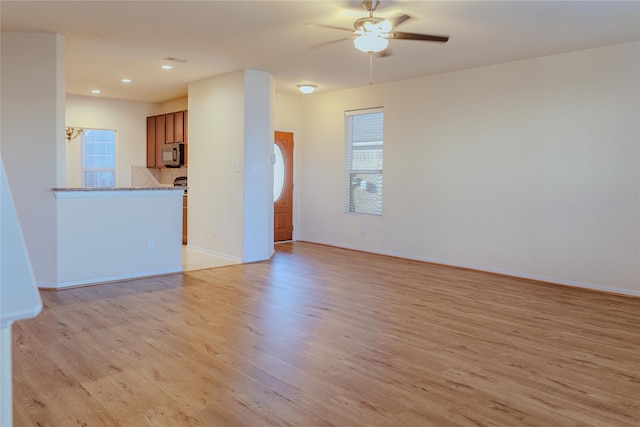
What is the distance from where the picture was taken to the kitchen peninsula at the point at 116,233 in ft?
15.6

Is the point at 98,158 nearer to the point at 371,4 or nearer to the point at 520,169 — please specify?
the point at 371,4

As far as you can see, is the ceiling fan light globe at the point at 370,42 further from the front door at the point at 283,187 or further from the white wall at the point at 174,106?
the white wall at the point at 174,106

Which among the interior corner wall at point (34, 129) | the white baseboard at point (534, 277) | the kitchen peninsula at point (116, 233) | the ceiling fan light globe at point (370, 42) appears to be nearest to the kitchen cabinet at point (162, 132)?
the kitchen peninsula at point (116, 233)

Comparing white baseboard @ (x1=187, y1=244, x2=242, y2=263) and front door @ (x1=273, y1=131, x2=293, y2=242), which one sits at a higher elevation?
front door @ (x1=273, y1=131, x2=293, y2=242)

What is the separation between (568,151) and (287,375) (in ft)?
13.4

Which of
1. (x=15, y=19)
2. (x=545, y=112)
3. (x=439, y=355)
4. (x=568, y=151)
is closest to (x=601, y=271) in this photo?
(x=568, y=151)

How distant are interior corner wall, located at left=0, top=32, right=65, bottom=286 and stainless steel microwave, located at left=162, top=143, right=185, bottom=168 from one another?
3091 mm

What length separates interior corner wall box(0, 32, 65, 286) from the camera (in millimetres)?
4590

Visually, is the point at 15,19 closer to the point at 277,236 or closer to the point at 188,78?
the point at 188,78

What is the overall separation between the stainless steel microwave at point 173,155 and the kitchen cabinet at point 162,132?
87 mm

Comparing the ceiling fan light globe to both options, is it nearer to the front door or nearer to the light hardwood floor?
the light hardwood floor

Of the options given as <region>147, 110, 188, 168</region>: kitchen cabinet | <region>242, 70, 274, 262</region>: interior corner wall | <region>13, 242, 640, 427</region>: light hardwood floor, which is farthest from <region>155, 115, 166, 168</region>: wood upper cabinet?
<region>13, 242, 640, 427</region>: light hardwood floor

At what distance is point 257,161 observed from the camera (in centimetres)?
631

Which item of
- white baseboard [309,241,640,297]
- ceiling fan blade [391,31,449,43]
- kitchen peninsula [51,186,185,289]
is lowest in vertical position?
white baseboard [309,241,640,297]
